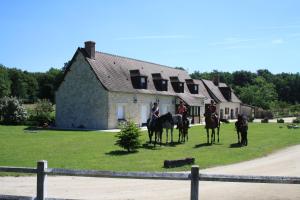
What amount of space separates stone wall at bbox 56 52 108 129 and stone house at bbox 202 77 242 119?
3122 cm

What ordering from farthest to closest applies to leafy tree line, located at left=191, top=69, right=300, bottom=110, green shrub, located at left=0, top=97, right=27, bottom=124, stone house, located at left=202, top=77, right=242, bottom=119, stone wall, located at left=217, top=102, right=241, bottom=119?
1. leafy tree line, located at left=191, top=69, right=300, bottom=110
2. stone wall, located at left=217, top=102, right=241, bottom=119
3. stone house, located at left=202, top=77, right=242, bottom=119
4. green shrub, located at left=0, top=97, right=27, bottom=124


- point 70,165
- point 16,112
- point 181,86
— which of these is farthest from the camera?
point 181,86

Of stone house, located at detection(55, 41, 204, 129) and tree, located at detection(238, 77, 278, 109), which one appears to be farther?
tree, located at detection(238, 77, 278, 109)

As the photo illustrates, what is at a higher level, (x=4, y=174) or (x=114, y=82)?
(x=114, y=82)

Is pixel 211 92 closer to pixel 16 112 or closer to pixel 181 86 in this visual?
pixel 181 86

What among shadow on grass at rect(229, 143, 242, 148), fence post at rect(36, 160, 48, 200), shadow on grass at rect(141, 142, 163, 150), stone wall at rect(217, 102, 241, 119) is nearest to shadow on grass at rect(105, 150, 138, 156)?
shadow on grass at rect(141, 142, 163, 150)

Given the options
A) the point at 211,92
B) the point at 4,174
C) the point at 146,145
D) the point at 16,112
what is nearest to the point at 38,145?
the point at 146,145

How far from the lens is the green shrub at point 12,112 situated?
46.2 metres

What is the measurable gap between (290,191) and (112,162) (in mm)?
8372

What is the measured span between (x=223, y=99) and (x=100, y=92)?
35.3m

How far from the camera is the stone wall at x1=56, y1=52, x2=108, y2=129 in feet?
134

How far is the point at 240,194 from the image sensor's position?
37.3 feet

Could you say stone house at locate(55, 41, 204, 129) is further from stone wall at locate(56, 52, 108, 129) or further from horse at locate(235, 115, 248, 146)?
horse at locate(235, 115, 248, 146)

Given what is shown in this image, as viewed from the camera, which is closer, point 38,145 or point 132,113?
point 38,145
